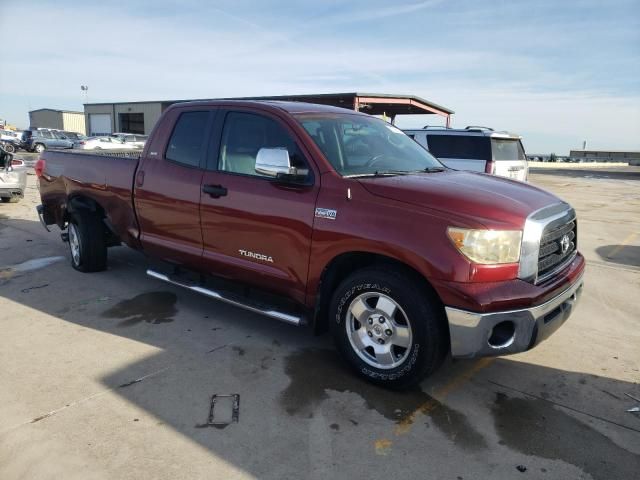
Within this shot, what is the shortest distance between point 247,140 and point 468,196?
1907mm

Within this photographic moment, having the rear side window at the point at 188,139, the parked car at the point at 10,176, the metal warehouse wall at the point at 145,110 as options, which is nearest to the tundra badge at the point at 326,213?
the rear side window at the point at 188,139

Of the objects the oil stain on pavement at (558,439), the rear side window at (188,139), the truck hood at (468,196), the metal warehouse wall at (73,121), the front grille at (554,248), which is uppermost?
the metal warehouse wall at (73,121)

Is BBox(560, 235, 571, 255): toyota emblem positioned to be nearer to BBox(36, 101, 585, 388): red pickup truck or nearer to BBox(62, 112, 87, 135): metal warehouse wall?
BBox(36, 101, 585, 388): red pickup truck

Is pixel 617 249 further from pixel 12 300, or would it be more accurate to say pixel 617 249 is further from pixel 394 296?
pixel 12 300

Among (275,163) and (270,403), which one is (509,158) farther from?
(270,403)

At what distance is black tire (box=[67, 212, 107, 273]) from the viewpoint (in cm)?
579

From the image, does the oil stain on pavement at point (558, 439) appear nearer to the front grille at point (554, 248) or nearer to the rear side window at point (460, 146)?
the front grille at point (554, 248)

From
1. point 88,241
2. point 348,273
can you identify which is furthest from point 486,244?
point 88,241

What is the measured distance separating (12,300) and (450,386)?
14.3 feet

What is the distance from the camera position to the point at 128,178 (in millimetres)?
5047

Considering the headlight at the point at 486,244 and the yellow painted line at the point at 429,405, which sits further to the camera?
the headlight at the point at 486,244

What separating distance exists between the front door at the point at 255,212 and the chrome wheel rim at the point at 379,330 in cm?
49

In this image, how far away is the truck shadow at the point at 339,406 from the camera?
2.75m

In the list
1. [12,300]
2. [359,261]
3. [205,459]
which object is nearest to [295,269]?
[359,261]
